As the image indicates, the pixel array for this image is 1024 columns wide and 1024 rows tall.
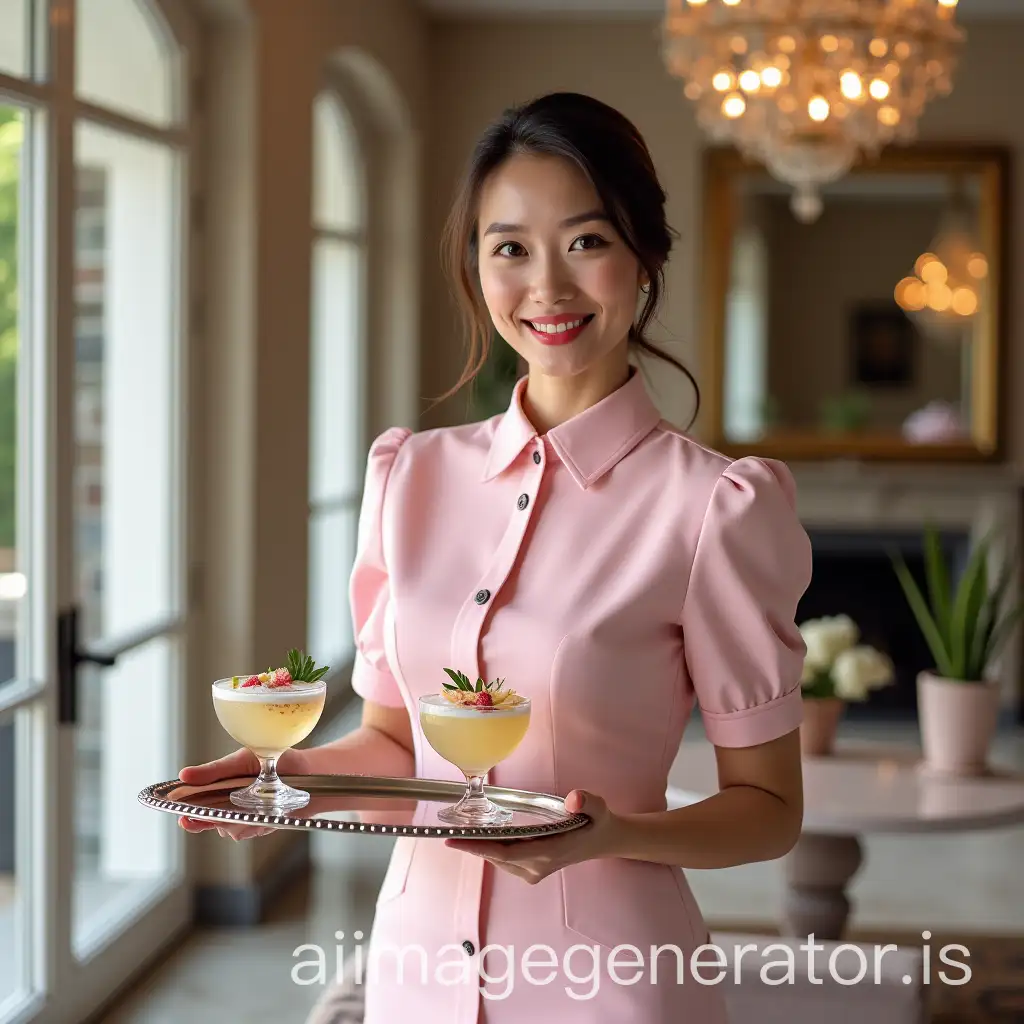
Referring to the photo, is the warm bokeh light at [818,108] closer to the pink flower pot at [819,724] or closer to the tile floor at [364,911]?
the pink flower pot at [819,724]

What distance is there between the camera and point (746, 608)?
4.40 ft

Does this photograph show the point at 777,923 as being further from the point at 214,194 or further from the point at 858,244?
the point at 858,244

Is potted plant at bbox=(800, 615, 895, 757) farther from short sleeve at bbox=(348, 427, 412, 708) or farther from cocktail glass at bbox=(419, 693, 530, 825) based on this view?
cocktail glass at bbox=(419, 693, 530, 825)

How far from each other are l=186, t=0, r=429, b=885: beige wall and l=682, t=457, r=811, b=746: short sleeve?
273 cm

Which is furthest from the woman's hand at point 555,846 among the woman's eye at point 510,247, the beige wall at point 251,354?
the beige wall at point 251,354

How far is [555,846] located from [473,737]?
0.40ft

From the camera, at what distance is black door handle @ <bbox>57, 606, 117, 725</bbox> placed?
9.82 ft

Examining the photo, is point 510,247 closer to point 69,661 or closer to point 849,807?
point 849,807

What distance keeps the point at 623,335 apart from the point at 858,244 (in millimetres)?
5790

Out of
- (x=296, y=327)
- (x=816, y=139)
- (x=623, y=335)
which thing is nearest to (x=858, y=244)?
(x=816, y=139)

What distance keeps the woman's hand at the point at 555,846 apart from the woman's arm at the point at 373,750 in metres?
0.32

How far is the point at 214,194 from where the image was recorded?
3.91m

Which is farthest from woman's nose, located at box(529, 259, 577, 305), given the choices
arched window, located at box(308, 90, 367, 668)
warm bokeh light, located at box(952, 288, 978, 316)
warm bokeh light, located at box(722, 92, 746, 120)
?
warm bokeh light, located at box(952, 288, 978, 316)

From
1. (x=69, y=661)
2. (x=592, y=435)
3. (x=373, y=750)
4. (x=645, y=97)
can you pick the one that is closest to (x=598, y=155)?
(x=592, y=435)
